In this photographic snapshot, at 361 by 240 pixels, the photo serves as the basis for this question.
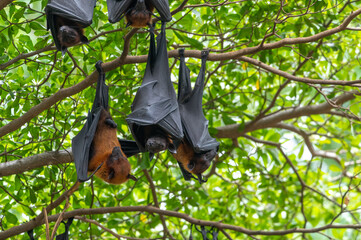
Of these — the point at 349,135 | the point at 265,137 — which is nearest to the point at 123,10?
the point at 265,137

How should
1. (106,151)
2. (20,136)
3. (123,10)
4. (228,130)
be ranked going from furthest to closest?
(228,130)
(20,136)
(106,151)
(123,10)

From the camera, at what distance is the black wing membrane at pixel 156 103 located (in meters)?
4.81

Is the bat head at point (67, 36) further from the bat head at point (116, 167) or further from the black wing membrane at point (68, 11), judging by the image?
the bat head at point (116, 167)

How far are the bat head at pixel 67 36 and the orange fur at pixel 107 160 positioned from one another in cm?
101

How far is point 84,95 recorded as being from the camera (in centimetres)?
666

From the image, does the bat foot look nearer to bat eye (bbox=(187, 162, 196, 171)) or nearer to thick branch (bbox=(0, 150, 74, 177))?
bat eye (bbox=(187, 162, 196, 171))

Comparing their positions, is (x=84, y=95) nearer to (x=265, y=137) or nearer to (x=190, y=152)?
(x=190, y=152)

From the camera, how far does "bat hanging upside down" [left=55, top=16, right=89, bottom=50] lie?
15.0 ft

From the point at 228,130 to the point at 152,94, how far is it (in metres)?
3.30

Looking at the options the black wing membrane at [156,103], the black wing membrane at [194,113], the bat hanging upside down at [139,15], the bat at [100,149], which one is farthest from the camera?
the black wing membrane at [194,113]

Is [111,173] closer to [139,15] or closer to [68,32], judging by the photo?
[68,32]

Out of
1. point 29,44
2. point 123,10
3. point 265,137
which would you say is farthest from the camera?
point 265,137

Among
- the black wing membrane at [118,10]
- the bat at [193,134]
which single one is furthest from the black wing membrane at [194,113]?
the black wing membrane at [118,10]

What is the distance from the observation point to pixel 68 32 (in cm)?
458
